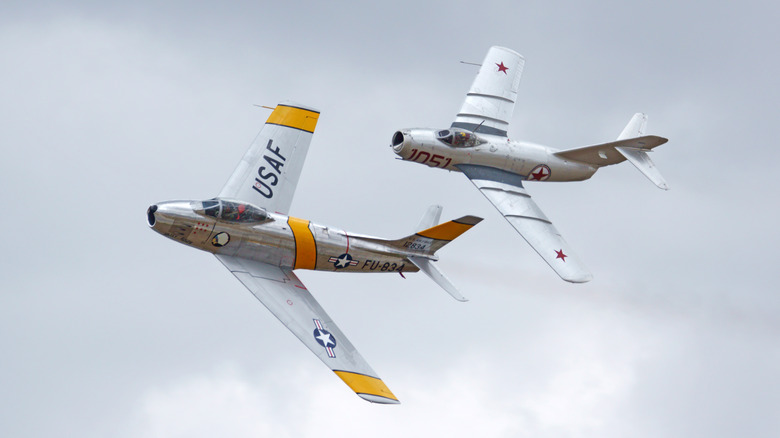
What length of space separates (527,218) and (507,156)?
341 cm

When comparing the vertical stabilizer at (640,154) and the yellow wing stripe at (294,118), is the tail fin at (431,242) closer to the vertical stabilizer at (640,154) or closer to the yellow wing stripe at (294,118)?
the yellow wing stripe at (294,118)

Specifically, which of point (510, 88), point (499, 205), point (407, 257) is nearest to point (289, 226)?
point (407, 257)

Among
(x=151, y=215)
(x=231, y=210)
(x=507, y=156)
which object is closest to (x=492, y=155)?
(x=507, y=156)

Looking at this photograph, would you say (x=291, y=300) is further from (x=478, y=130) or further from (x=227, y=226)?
(x=478, y=130)

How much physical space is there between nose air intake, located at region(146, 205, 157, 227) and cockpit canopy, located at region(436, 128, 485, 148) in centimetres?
1234

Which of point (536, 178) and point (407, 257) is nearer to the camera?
point (407, 257)

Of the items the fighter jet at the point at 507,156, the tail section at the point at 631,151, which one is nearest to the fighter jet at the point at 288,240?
the fighter jet at the point at 507,156

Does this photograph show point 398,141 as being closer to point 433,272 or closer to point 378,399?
point 433,272

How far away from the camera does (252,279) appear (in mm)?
45781

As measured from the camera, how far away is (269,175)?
49.0 meters

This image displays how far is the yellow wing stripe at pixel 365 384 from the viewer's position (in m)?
42.9

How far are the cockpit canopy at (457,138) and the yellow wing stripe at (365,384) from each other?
12071 mm

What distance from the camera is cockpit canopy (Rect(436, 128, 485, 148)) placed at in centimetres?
5228

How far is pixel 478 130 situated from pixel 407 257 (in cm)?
741
